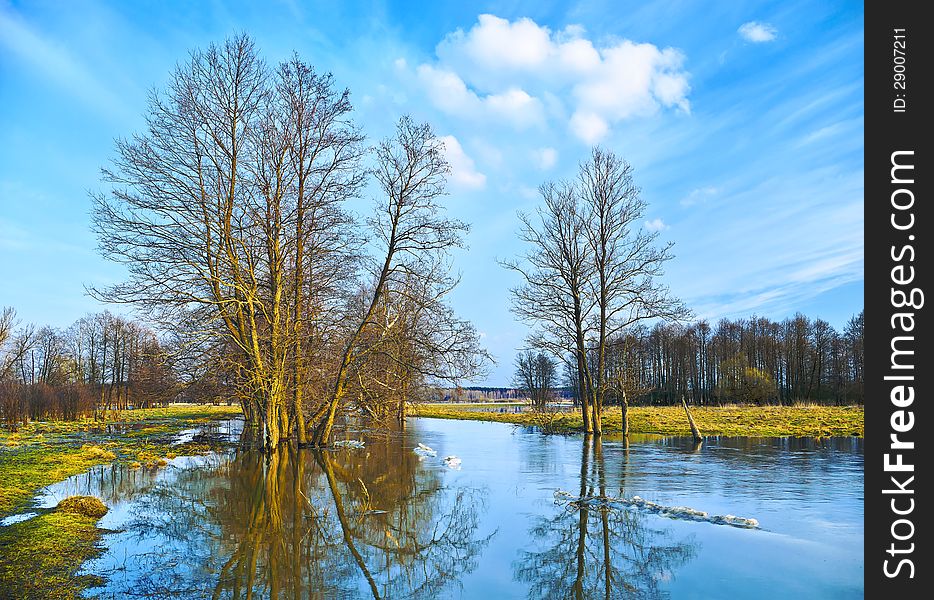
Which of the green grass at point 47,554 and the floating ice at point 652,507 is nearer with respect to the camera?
the green grass at point 47,554

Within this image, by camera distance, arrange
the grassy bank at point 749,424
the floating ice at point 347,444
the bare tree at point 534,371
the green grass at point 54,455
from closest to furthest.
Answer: the green grass at point 54,455
the floating ice at point 347,444
the grassy bank at point 749,424
the bare tree at point 534,371

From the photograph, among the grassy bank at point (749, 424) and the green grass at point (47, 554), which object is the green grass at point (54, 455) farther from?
the grassy bank at point (749, 424)

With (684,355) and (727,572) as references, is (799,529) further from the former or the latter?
(684,355)

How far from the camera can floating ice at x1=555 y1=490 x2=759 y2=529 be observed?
29.6 feet

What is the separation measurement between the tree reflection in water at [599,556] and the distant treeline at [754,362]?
1756 inches

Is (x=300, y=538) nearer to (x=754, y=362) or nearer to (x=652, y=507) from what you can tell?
(x=652, y=507)

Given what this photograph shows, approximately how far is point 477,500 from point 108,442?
18058 millimetres

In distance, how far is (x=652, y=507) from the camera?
1002 centimetres

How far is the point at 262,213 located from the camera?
67.4 ft

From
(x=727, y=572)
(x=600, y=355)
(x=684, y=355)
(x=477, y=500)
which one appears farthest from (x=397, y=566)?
(x=684, y=355)

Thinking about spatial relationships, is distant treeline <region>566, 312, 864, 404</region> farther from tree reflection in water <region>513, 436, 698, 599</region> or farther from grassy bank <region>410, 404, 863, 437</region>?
tree reflection in water <region>513, 436, 698, 599</region>
